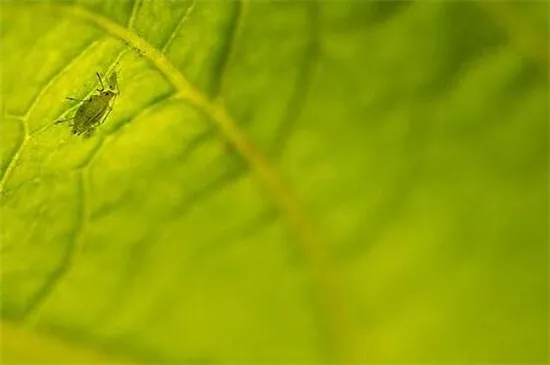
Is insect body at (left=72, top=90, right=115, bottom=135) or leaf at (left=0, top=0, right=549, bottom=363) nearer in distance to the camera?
leaf at (left=0, top=0, right=549, bottom=363)

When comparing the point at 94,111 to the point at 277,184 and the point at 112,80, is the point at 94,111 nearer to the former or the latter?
the point at 112,80

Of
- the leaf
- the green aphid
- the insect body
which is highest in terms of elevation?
the green aphid

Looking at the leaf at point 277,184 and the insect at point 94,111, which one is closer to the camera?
the leaf at point 277,184

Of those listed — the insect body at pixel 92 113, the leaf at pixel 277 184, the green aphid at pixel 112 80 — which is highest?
the green aphid at pixel 112 80

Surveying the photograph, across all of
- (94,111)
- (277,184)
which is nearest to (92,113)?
(94,111)

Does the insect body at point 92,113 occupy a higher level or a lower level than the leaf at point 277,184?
higher
